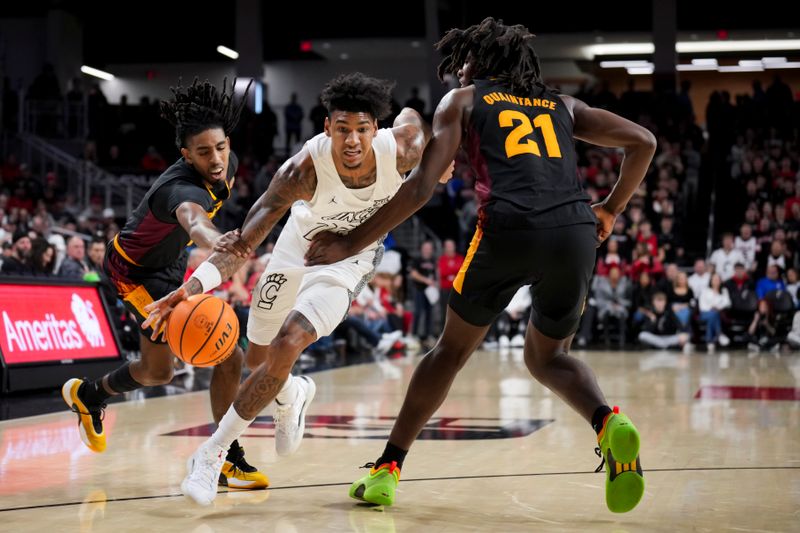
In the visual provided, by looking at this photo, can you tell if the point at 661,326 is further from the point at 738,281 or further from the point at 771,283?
the point at 771,283

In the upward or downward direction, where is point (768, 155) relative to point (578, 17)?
downward

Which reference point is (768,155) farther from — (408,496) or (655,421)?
(408,496)

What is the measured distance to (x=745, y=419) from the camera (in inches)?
289

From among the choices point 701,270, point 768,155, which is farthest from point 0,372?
point 768,155

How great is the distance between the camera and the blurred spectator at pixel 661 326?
1553cm

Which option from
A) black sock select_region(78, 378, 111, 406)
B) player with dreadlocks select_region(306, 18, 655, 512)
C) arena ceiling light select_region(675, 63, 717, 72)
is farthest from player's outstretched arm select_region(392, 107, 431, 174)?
arena ceiling light select_region(675, 63, 717, 72)

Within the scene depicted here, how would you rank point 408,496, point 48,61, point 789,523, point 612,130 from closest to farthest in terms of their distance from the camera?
point 789,523 < point 612,130 < point 408,496 < point 48,61

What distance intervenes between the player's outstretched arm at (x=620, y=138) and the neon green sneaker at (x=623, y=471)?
35.7 inches

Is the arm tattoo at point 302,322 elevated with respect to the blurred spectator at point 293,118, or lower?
lower

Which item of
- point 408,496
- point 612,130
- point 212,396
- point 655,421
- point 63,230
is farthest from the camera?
point 63,230

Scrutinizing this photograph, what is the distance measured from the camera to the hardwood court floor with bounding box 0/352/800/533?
13.7 ft

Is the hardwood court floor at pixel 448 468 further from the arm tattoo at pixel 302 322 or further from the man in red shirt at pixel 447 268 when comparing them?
the man in red shirt at pixel 447 268

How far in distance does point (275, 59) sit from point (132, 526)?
2702 cm

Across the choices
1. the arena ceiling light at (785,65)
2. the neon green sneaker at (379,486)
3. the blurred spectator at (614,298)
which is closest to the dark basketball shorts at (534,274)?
the neon green sneaker at (379,486)
